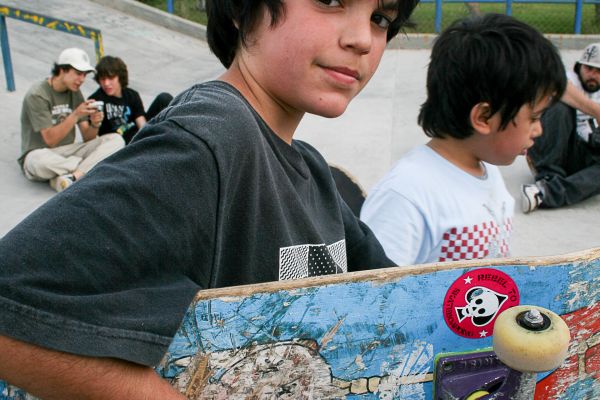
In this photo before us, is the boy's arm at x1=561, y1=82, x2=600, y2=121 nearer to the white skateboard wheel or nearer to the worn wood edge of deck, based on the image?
the worn wood edge of deck

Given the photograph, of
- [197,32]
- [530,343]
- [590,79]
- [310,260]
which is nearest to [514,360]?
[530,343]

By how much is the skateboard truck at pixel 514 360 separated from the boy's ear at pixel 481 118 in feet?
3.54

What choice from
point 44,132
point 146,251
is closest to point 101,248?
point 146,251

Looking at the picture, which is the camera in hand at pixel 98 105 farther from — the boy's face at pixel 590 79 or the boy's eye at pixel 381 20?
the boy's eye at pixel 381 20

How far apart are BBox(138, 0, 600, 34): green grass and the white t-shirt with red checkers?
376 inches

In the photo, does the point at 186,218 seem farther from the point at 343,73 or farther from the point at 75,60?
the point at 75,60

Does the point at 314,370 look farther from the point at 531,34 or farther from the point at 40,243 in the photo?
the point at 531,34

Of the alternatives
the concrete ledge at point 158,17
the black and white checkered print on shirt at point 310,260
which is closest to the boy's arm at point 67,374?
the black and white checkered print on shirt at point 310,260

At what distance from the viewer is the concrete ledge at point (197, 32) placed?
34.5ft

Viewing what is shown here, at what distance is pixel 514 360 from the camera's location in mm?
1055

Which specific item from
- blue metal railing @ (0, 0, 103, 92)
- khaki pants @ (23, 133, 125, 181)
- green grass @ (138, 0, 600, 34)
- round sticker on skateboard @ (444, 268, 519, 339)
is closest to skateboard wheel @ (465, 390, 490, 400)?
round sticker on skateboard @ (444, 268, 519, 339)

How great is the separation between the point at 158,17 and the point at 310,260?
413 inches

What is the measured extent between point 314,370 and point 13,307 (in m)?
0.57

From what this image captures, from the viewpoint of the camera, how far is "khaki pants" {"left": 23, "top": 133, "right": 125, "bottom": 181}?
215 inches
